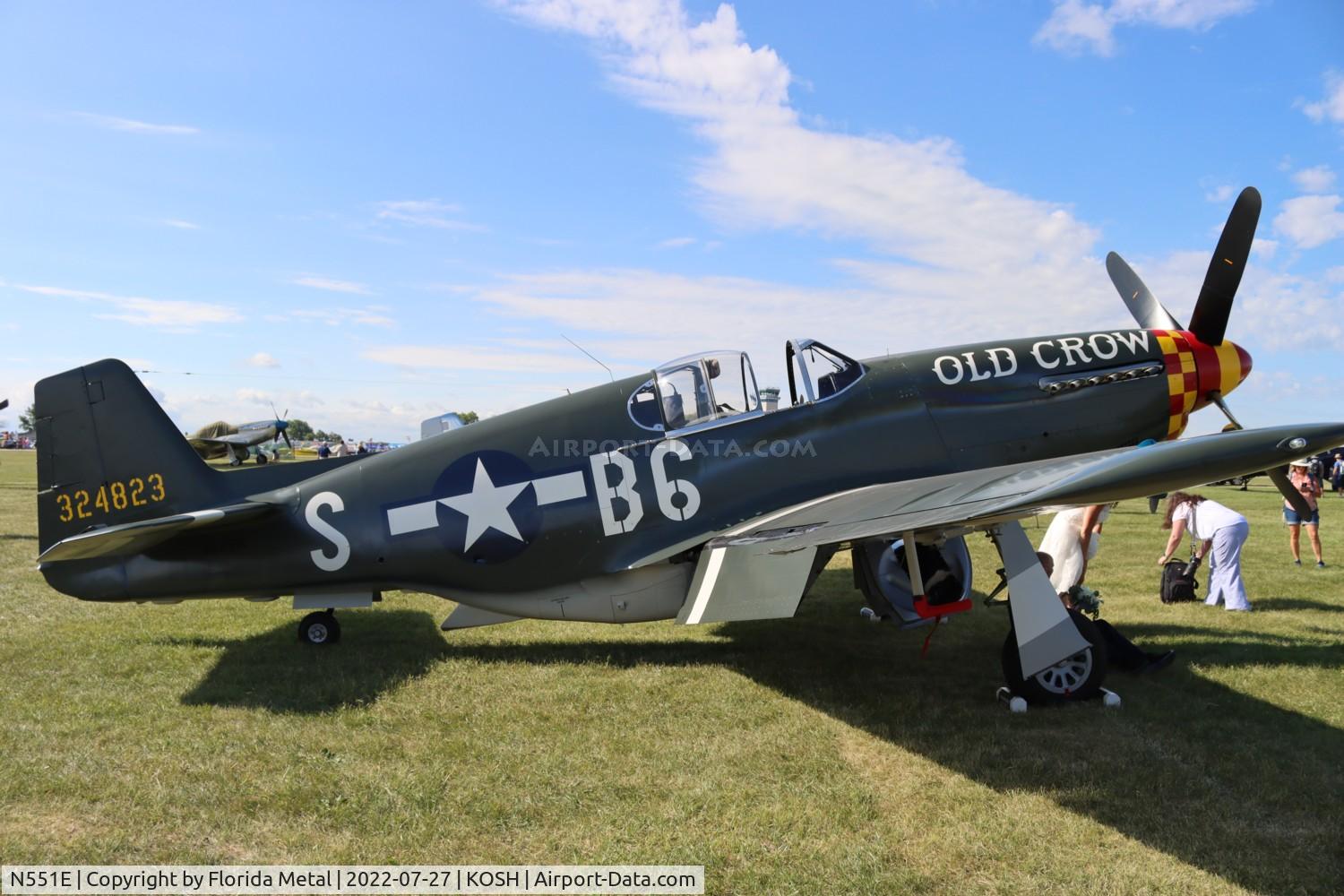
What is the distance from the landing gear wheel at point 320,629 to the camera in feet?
21.5

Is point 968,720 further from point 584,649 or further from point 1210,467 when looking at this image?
point 584,649

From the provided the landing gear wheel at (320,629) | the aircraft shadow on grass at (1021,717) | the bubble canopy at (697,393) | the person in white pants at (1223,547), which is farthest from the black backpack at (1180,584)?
the landing gear wheel at (320,629)

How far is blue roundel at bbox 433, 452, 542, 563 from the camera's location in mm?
6023

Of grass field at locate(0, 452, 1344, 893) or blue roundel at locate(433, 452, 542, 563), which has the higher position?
blue roundel at locate(433, 452, 542, 563)

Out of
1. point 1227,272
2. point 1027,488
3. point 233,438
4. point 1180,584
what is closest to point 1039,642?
point 1027,488

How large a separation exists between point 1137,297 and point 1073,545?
309 cm

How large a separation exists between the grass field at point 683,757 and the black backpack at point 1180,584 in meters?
Answer: 1.32

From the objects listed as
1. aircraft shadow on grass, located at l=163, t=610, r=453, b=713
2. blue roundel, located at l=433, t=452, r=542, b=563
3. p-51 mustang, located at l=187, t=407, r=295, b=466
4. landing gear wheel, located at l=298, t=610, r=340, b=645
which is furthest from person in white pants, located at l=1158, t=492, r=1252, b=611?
p-51 mustang, located at l=187, t=407, r=295, b=466

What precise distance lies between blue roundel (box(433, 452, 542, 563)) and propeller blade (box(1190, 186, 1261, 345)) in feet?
19.5

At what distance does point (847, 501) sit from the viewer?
543 cm

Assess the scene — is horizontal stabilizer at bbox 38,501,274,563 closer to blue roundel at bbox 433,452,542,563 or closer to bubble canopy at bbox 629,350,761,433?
blue roundel at bbox 433,452,542,563

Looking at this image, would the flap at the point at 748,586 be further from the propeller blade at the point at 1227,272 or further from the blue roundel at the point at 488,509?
the propeller blade at the point at 1227,272

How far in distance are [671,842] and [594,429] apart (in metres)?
3.33

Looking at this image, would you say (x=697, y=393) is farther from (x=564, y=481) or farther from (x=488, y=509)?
(x=488, y=509)
